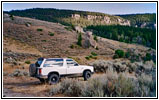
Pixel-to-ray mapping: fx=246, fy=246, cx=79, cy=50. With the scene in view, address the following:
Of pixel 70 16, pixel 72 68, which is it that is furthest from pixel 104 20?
pixel 72 68

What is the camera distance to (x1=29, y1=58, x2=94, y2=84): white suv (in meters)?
11.9

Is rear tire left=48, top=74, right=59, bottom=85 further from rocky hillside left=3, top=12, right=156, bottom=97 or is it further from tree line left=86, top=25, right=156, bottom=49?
tree line left=86, top=25, right=156, bottom=49

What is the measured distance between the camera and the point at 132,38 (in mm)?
80375

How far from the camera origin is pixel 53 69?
12117 mm

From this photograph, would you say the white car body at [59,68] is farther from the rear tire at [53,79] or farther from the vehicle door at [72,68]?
the rear tire at [53,79]

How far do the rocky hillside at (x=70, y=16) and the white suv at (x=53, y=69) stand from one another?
3457 inches

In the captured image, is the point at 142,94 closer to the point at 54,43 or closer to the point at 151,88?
the point at 151,88

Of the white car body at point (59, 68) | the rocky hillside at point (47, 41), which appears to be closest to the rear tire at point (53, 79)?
the white car body at point (59, 68)

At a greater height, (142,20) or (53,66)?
(142,20)

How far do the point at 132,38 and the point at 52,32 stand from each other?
36.0 m

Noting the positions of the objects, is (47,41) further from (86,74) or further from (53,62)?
(53,62)

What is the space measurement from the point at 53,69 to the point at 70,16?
108m

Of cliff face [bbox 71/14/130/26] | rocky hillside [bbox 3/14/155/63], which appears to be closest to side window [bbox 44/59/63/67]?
rocky hillside [bbox 3/14/155/63]

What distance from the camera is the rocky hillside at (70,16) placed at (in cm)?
10364
